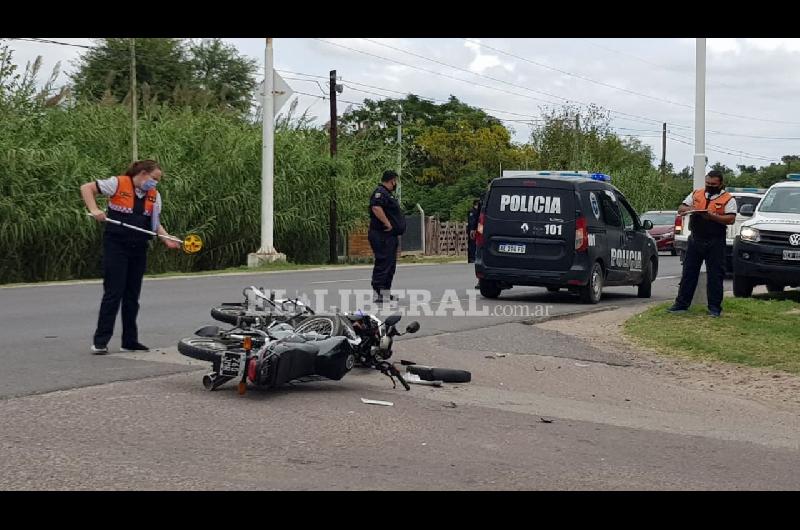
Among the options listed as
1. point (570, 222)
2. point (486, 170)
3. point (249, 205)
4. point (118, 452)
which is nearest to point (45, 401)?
point (118, 452)

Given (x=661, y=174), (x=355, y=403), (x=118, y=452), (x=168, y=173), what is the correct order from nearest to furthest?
(x=118, y=452)
(x=355, y=403)
(x=168, y=173)
(x=661, y=174)

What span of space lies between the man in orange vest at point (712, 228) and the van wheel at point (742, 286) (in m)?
3.91

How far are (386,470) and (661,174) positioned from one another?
68.8 meters

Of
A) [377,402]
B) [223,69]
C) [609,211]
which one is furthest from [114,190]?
[223,69]

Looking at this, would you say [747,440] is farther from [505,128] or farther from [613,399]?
[505,128]

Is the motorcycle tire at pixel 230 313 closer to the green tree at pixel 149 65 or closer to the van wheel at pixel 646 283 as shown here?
the van wheel at pixel 646 283

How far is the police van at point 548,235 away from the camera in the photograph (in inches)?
677

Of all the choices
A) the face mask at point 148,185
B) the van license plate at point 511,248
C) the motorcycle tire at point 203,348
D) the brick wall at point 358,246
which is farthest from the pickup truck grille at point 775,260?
the brick wall at point 358,246

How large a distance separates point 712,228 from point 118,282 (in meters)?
7.32

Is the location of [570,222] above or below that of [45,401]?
above

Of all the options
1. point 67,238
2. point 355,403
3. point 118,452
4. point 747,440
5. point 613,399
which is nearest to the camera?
point 118,452

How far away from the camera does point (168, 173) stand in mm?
→ 28984

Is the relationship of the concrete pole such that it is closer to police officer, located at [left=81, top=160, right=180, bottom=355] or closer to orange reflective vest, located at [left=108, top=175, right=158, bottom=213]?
police officer, located at [left=81, top=160, right=180, bottom=355]

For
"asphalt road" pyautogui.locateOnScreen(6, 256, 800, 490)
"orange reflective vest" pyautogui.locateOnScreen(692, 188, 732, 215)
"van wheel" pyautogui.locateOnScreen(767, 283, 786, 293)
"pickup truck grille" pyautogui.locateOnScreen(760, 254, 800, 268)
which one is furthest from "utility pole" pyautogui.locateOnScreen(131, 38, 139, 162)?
"orange reflective vest" pyautogui.locateOnScreen(692, 188, 732, 215)
